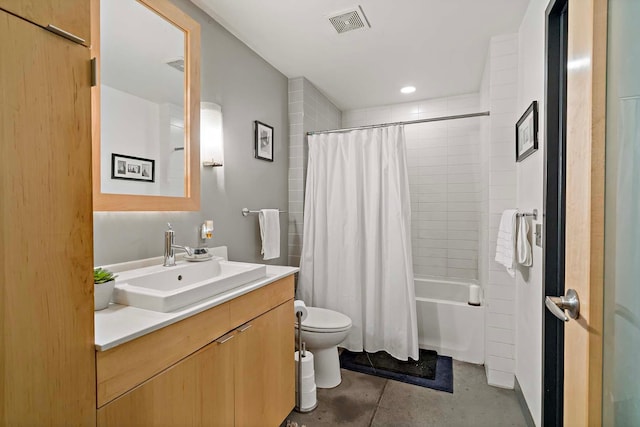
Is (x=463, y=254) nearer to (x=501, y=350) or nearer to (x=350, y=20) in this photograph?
(x=501, y=350)

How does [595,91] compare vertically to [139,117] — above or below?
below

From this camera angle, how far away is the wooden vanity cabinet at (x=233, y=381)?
0.95 metres

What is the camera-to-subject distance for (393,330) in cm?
245

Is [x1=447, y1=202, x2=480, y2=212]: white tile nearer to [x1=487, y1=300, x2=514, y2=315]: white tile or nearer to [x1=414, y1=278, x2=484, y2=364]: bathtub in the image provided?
[x1=414, y1=278, x2=484, y2=364]: bathtub

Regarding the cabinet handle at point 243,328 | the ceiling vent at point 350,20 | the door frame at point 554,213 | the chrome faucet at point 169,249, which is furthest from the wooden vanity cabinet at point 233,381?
the ceiling vent at point 350,20

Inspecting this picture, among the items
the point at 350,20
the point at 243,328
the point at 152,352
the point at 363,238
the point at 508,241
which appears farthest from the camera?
the point at 363,238

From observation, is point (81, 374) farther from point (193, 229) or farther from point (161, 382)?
point (193, 229)

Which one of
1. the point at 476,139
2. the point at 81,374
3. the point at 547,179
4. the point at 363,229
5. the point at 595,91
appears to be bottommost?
the point at 81,374

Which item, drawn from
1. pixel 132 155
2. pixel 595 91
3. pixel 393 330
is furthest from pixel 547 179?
pixel 132 155

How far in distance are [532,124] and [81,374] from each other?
2.03 meters

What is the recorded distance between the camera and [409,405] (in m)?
1.94

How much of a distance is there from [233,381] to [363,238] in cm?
155

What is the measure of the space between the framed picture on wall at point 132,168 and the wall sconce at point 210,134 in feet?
1.13

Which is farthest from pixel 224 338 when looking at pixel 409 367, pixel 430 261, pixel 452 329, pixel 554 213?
pixel 430 261
